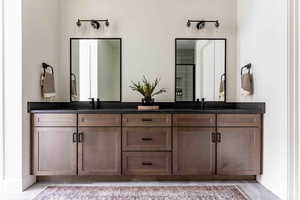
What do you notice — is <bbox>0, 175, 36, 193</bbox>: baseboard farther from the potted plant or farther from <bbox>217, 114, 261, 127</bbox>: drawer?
<bbox>217, 114, 261, 127</bbox>: drawer

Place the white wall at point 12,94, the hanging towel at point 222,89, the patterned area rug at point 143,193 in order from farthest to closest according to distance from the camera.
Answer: the hanging towel at point 222,89 < the white wall at point 12,94 < the patterned area rug at point 143,193

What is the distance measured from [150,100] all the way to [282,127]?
1546mm

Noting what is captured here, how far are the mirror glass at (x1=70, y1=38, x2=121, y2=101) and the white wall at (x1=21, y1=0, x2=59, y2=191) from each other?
12.0 inches

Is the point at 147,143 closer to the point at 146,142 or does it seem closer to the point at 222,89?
the point at 146,142

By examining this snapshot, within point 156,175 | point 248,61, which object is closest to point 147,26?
point 248,61

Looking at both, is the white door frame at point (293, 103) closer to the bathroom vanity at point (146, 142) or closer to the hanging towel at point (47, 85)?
the bathroom vanity at point (146, 142)

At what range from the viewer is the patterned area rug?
8.49ft

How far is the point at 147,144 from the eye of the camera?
2.95 metres

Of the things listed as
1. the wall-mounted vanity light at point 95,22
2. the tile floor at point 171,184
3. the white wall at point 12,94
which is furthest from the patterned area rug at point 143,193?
the wall-mounted vanity light at point 95,22

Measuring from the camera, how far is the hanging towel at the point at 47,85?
3.12 metres

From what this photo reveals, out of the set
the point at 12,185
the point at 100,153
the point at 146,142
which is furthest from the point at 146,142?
the point at 12,185

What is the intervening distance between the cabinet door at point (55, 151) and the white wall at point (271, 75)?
208cm

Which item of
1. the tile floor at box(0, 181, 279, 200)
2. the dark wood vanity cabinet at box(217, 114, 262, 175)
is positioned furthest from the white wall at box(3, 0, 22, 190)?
the dark wood vanity cabinet at box(217, 114, 262, 175)

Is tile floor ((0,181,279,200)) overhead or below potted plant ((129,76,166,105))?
below
